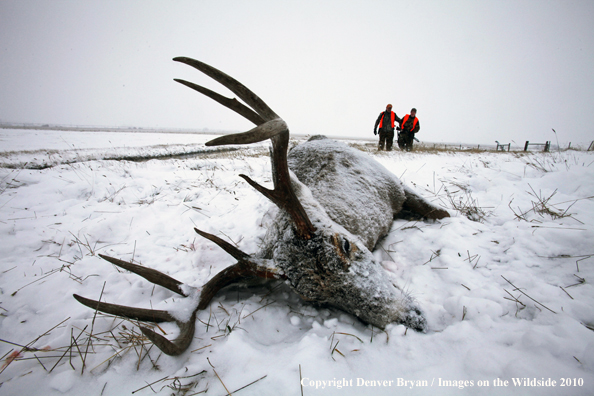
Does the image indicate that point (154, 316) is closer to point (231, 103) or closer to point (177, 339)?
point (177, 339)

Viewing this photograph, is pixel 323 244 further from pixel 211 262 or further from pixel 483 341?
pixel 211 262

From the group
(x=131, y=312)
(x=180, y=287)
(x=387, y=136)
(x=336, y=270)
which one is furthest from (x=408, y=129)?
(x=131, y=312)

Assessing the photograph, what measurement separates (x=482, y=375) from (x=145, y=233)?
11.5 ft

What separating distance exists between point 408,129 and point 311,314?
1169cm

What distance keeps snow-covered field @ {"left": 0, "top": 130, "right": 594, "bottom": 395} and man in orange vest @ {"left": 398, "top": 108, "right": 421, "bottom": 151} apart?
836cm

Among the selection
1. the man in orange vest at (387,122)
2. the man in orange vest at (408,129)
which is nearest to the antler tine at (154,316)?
the man in orange vest at (387,122)

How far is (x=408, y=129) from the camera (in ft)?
36.3

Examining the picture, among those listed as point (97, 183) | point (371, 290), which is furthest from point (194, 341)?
point (97, 183)

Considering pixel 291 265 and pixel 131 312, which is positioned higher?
pixel 291 265

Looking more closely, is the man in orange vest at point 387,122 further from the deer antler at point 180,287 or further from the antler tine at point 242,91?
the deer antler at point 180,287

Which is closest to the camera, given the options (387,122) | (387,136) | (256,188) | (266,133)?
(266,133)

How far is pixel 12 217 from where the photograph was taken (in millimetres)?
3170

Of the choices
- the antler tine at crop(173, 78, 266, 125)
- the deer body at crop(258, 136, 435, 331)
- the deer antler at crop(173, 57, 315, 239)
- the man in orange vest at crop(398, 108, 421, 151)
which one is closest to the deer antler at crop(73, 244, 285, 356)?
the deer body at crop(258, 136, 435, 331)

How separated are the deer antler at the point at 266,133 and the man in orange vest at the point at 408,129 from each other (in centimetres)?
1126
